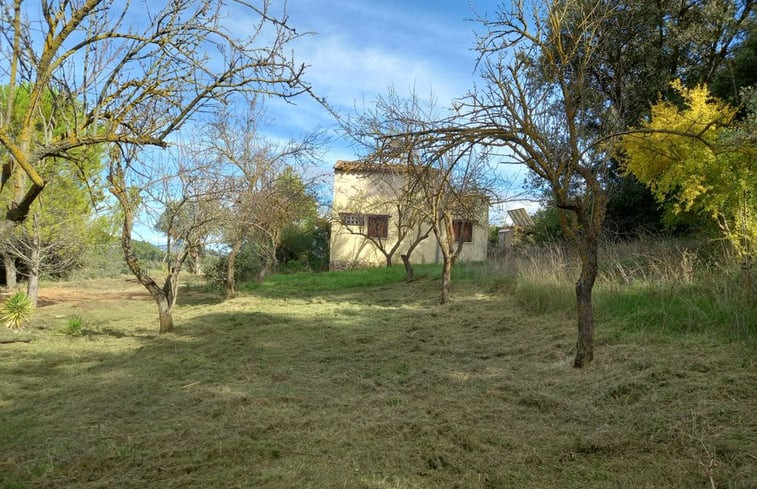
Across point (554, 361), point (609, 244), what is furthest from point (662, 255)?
point (554, 361)

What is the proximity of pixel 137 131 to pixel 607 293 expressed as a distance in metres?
6.66

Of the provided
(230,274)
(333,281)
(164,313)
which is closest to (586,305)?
(164,313)

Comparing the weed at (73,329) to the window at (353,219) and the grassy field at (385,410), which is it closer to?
the grassy field at (385,410)

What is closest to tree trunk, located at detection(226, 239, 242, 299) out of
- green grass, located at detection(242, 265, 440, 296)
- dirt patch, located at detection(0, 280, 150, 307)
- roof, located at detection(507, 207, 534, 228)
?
green grass, located at detection(242, 265, 440, 296)

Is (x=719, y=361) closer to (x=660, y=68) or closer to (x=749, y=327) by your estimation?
(x=749, y=327)

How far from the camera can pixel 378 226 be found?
2391 cm

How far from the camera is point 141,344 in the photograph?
7.67 metres

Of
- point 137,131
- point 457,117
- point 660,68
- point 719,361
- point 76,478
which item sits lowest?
point 76,478

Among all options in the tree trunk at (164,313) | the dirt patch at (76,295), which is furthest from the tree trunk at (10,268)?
the tree trunk at (164,313)

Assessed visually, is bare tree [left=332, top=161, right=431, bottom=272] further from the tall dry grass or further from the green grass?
→ the tall dry grass

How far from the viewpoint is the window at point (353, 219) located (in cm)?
2297

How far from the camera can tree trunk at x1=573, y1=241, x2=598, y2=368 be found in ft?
16.6

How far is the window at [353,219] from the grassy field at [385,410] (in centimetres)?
1505

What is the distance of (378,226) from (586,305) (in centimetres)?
1900
